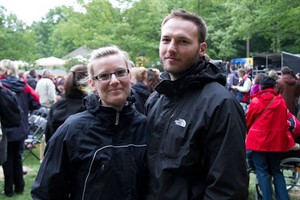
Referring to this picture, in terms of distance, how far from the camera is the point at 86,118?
2.43 m

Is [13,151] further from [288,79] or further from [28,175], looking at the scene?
[288,79]

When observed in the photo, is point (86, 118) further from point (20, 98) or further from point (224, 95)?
point (20, 98)

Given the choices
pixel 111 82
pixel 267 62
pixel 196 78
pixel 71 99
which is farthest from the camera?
pixel 267 62

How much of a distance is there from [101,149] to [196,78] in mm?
661

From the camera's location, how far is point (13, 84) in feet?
23.2

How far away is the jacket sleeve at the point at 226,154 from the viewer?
1.98 metres

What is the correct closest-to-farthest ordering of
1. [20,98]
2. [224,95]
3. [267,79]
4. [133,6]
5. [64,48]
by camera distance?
[224,95], [267,79], [20,98], [133,6], [64,48]

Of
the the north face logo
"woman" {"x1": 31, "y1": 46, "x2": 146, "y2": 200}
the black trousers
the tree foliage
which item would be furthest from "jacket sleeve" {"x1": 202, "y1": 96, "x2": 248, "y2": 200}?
the tree foliage

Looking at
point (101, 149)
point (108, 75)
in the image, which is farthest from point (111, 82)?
point (101, 149)

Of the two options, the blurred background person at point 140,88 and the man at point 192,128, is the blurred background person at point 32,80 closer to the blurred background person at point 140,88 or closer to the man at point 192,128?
the blurred background person at point 140,88

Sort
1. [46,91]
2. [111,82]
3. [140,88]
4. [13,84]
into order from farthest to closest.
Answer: [46,91], [13,84], [140,88], [111,82]

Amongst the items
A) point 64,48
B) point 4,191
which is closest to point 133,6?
point 4,191

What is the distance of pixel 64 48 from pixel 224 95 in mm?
59588

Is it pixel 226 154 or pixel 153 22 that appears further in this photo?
pixel 153 22
